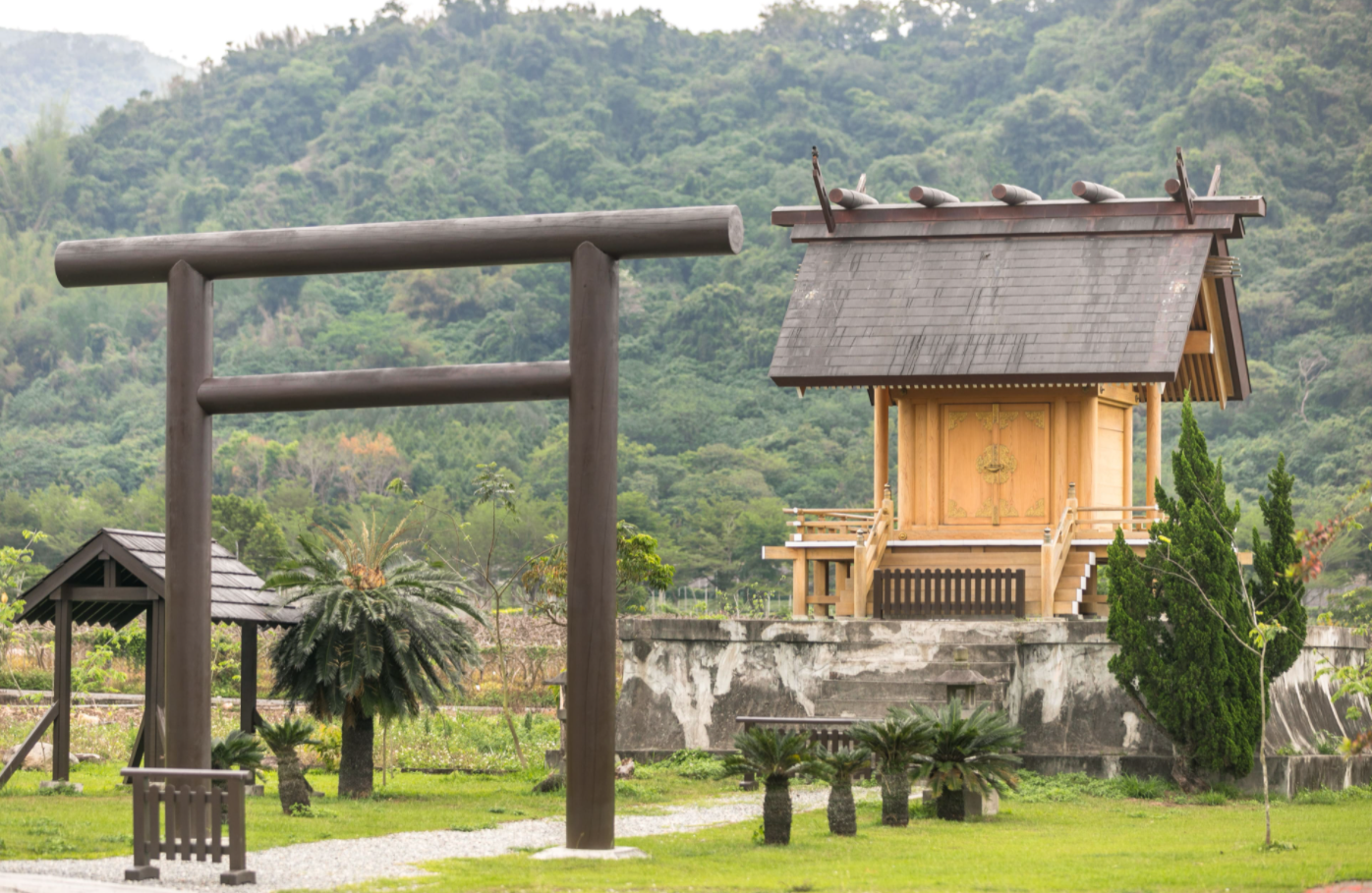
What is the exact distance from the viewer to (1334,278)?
7462 centimetres

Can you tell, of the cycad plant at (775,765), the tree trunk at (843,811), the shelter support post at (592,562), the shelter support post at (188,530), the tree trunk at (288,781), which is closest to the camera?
the shelter support post at (592,562)

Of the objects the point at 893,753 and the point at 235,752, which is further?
the point at 893,753

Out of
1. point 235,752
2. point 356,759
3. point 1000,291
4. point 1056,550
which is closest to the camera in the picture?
point 235,752

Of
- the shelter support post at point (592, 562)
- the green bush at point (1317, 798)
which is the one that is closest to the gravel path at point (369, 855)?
the shelter support post at point (592, 562)

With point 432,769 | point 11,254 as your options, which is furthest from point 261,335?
point 432,769

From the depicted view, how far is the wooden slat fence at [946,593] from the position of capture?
72.1 feet

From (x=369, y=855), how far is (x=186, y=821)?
69.4 inches

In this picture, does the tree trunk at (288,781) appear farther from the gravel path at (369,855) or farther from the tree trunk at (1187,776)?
the tree trunk at (1187,776)

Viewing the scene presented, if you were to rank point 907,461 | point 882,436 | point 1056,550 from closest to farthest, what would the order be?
point 1056,550 → point 907,461 → point 882,436

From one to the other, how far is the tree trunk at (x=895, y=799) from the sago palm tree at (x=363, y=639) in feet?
16.5

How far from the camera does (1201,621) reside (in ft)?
61.2

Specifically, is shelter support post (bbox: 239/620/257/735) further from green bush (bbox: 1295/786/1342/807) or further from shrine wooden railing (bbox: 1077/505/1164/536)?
green bush (bbox: 1295/786/1342/807)

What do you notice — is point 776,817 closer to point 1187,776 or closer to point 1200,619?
point 1200,619

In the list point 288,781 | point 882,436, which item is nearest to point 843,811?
point 288,781
